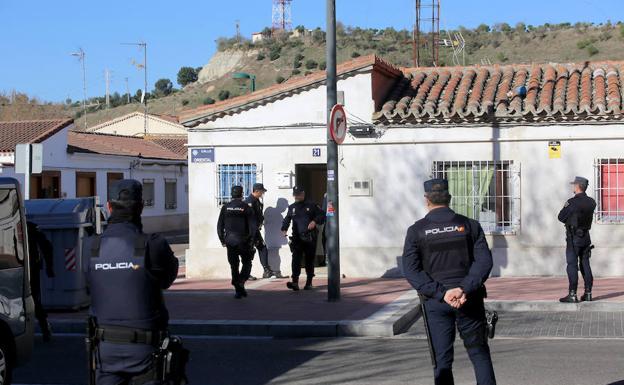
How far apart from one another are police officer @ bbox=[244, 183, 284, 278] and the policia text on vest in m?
10.6

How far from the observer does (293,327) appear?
11453mm

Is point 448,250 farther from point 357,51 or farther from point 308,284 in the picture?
point 357,51

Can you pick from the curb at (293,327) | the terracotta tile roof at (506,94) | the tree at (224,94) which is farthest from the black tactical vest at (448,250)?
the tree at (224,94)

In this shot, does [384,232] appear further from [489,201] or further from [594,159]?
[594,159]

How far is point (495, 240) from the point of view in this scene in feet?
54.3

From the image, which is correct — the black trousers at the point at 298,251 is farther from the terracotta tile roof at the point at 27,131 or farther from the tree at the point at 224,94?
the tree at the point at 224,94

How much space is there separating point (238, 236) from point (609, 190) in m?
6.86

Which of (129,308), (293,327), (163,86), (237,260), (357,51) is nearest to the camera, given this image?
(129,308)

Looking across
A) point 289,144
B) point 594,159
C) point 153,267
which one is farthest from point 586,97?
point 153,267

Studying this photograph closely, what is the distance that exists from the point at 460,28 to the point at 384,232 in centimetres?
5853

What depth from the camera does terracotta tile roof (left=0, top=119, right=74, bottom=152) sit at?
32.5m

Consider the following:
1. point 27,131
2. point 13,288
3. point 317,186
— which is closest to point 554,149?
point 317,186

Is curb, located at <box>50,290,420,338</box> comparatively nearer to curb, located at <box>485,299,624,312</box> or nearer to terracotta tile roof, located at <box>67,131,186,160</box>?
curb, located at <box>485,299,624,312</box>

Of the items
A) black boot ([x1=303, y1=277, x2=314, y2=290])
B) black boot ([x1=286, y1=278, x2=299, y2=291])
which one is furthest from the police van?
black boot ([x1=303, y1=277, x2=314, y2=290])
